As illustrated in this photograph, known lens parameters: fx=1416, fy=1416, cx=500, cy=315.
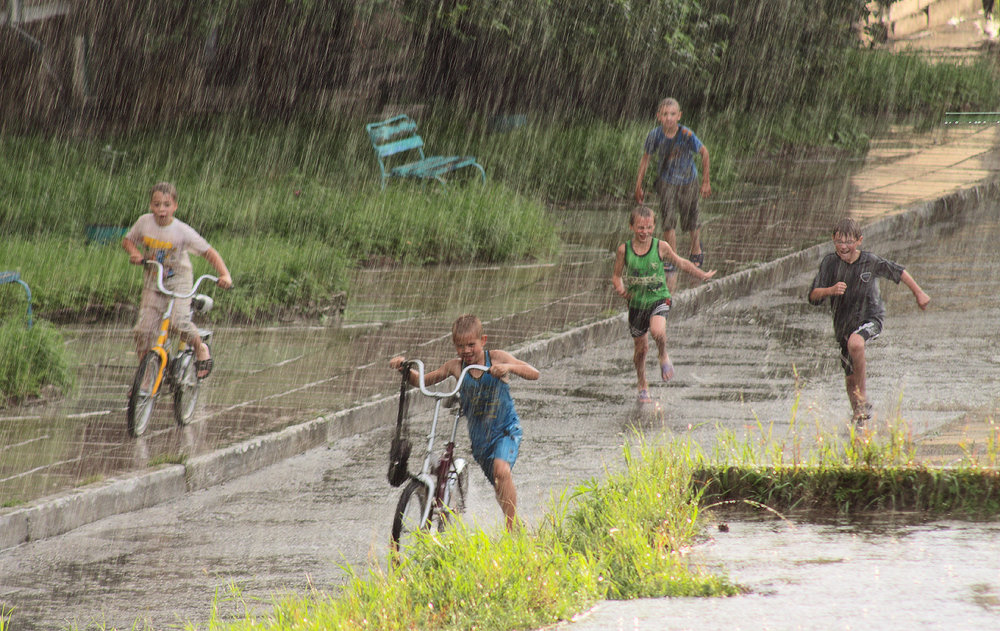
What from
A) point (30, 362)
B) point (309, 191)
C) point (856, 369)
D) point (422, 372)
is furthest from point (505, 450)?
point (309, 191)

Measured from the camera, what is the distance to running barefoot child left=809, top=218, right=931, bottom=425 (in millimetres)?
8836

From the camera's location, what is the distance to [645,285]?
10031 mm

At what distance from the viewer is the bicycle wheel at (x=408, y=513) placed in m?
6.05

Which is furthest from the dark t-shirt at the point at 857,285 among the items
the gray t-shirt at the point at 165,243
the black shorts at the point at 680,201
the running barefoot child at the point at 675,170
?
the black shorts at the point at 680,201

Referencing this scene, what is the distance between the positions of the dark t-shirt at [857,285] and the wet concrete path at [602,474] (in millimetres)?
607

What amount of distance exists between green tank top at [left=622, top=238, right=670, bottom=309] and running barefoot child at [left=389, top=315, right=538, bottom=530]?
A: 137 inches

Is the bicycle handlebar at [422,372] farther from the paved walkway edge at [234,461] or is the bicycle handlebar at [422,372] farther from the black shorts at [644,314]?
the black shorts at [644,314]

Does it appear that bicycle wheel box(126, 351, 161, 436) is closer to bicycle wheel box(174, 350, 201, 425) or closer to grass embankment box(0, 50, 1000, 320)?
bicycle wheel box(174, 350, 201, 425)

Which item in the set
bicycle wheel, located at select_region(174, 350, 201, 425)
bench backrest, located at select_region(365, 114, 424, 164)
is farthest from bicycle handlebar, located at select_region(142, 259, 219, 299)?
bench backrest, located at select_region(365, 114, 424, 164)

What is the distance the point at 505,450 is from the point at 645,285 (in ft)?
12.1

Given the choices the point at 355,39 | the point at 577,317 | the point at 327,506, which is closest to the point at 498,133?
the point at 355,39

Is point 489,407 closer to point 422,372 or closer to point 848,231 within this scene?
point 422,372

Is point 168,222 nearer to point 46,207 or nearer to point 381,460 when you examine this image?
point 381,460

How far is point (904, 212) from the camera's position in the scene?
17.5m
